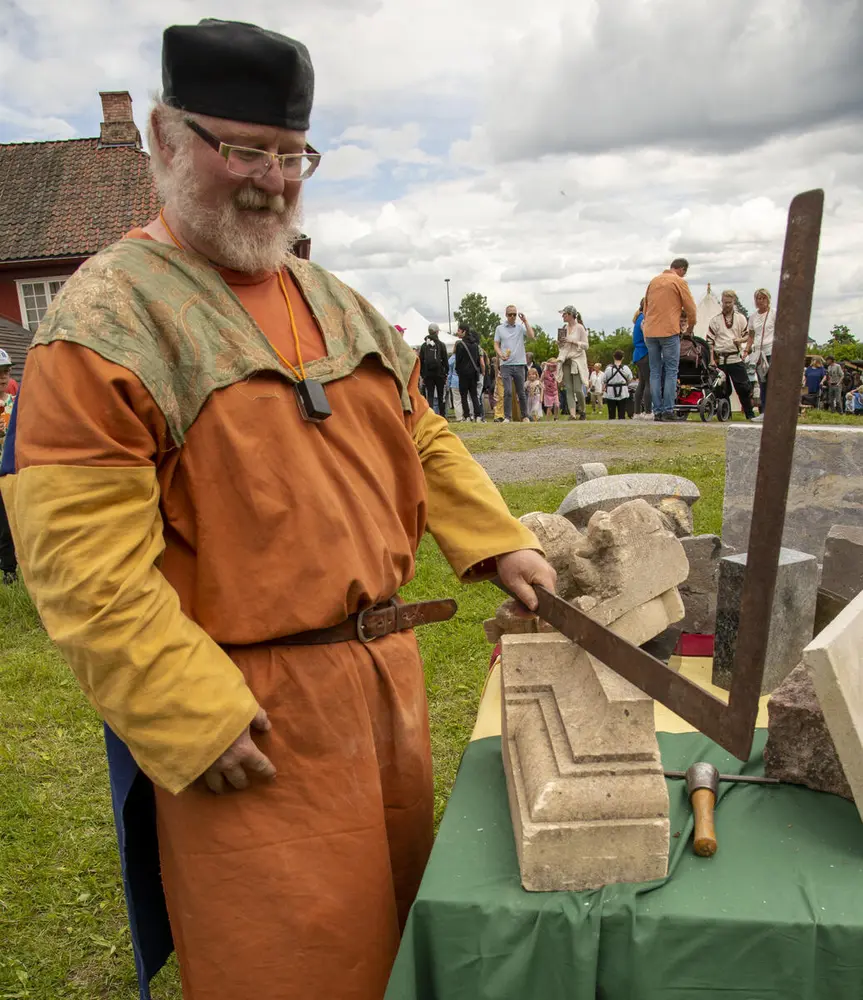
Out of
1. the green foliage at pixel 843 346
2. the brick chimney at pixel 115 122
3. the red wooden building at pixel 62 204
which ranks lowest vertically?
the green foliage at pixel 843 346

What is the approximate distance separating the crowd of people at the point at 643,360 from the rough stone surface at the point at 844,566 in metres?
5.84

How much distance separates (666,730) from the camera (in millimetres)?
2436

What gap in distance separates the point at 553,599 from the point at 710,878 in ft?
2.04

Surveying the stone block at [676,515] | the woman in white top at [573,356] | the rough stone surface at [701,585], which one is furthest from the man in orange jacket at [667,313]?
the rough stone surface at [701,585]

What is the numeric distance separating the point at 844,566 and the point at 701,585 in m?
0.65

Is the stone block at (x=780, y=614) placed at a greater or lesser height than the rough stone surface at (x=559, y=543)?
lesser

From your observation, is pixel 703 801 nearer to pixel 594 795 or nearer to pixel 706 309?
pixel 594 795

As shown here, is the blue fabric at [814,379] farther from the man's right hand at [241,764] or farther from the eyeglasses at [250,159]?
the man's right hand at [241,764]

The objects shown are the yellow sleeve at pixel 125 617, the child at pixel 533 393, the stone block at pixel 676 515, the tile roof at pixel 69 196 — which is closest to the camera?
the yellow sleeve at pixel 125 617

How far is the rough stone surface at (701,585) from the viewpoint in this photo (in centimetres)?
358

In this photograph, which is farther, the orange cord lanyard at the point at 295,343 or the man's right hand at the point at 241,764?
the orange cord lanyard at the point at 295,343

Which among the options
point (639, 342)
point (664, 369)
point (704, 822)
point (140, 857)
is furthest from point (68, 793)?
point (639, 342)

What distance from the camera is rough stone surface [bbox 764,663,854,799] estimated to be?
6.45 feet

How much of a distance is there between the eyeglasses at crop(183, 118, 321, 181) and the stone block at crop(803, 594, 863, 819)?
1399 mm
